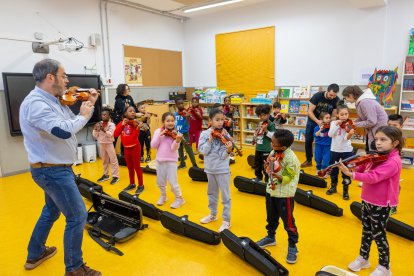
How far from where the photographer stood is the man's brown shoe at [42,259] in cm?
253

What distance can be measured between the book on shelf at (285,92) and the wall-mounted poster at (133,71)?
11.8 ft

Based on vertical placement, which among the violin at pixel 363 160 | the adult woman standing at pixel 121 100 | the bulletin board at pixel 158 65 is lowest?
the violin at pixel 363 160

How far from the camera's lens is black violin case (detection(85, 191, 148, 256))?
115 inches

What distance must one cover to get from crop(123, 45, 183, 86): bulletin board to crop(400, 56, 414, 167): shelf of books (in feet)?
18.4

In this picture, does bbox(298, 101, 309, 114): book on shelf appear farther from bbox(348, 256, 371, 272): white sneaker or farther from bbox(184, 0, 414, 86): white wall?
bbox(348, 256, 371, 272): white sneaker

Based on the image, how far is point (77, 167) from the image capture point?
5.93 meters

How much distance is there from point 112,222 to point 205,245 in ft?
3.53

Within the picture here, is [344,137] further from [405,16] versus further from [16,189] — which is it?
[16,189]

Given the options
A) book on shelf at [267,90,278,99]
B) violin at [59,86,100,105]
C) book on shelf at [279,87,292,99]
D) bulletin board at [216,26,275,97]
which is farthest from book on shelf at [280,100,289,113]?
violin at [59,86,100,105]

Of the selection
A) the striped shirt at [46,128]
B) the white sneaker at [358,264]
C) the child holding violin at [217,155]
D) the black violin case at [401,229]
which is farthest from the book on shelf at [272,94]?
the striped shirt at [46,128]

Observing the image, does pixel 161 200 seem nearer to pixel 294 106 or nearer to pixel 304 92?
pixel 294 106

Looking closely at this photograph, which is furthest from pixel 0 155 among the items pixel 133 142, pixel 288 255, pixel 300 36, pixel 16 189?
pixel 300 36

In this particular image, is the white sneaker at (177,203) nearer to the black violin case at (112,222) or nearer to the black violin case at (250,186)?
the black violin case at (112,222)

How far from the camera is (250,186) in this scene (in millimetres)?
4051
